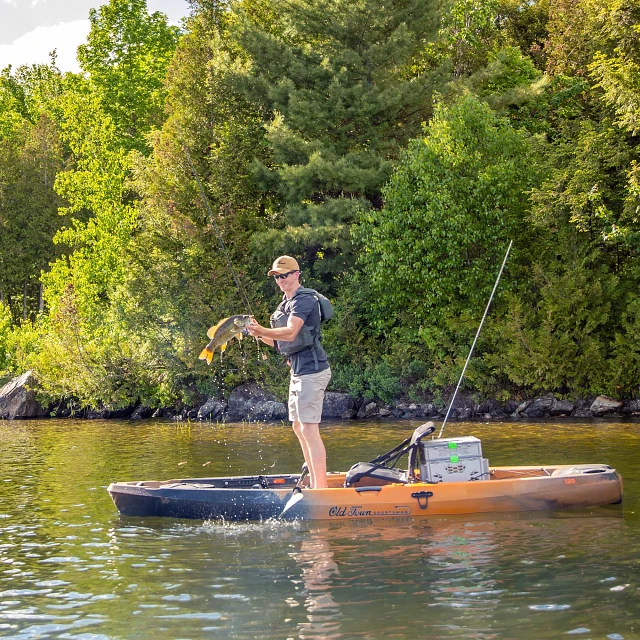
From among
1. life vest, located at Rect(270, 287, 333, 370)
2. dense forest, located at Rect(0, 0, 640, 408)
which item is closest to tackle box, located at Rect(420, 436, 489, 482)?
life vest, located at Rect(270, 287, 333, 370)

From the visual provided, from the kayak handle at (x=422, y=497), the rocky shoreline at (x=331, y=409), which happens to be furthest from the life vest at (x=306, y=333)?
the rocky shoreline at (x=331, y=409)

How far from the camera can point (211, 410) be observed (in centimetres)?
2531

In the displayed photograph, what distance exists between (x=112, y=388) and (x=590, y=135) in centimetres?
1406

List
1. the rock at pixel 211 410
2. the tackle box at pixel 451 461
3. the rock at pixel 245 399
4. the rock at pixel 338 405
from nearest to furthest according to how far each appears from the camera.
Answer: the tackle box at pixel 451 461 → the rock at pixel 338 405 → the rock at pixel 245 399 → the rock at pixel 211 410

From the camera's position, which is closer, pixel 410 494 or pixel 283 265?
pixel 283 265

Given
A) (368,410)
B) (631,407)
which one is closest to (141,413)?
(368,410)

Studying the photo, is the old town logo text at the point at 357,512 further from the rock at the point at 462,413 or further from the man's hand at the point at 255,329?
the rock at the point at 462,413

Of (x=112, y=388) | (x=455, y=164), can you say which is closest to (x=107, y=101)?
(x=112, y=388)

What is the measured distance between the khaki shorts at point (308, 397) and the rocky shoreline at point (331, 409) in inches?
507

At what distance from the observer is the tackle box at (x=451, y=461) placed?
34.8ft

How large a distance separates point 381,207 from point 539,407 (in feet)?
27.4

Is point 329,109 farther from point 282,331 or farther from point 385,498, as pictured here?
point 385,498

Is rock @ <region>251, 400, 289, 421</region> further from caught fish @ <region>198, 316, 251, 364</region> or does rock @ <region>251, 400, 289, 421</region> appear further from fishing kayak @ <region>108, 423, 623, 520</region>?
caught fish @ <region>198, 316, 251, 364</region>

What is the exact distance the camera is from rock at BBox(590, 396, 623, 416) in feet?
72.6
